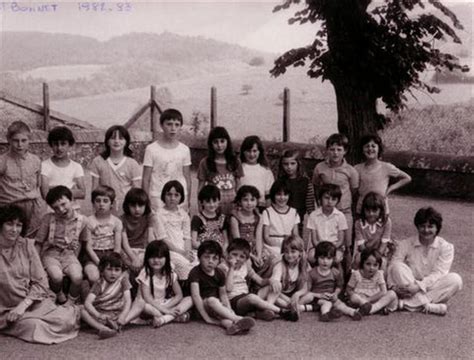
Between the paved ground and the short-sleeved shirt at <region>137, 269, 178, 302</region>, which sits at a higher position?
the short-sleeved shirt at <region>137, 269, 178, 302</region>

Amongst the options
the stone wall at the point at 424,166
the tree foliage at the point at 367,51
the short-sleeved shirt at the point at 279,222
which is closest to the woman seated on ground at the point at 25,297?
the short-sleeved shirt at the point at 279,222

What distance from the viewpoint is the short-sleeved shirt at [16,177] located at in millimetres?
5355

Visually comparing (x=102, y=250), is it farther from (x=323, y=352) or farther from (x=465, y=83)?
(x=465, y=83)

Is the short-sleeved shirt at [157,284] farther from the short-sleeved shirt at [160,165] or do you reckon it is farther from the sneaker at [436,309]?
the sneaker at [436,309]

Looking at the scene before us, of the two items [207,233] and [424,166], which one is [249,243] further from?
[424,166]

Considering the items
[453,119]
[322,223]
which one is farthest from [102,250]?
[453,119]

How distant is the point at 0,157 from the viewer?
17.8 ft

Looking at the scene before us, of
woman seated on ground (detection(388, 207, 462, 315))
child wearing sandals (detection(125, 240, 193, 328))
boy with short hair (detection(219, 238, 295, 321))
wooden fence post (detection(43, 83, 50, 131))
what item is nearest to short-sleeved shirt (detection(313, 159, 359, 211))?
woman seated on ground (detection(388, 207, 462, 315))

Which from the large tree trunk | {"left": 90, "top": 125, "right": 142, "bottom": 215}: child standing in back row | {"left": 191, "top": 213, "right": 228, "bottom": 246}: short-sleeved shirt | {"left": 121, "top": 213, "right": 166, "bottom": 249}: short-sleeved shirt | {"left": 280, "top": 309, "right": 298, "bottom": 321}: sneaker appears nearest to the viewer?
{"left": 280, "top": 309, "right": 298, "bottom": 321}: sneaker

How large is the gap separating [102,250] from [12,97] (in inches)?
358

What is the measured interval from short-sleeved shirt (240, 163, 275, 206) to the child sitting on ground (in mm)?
1618

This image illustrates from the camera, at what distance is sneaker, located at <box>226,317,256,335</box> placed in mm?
4215

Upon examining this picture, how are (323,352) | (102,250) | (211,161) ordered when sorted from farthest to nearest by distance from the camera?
(211,161), (102,250), (323,352)

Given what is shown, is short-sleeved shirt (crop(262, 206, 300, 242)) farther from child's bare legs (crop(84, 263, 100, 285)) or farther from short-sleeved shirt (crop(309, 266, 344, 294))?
child's bare legs (crop(84, 263, 100, 285))
